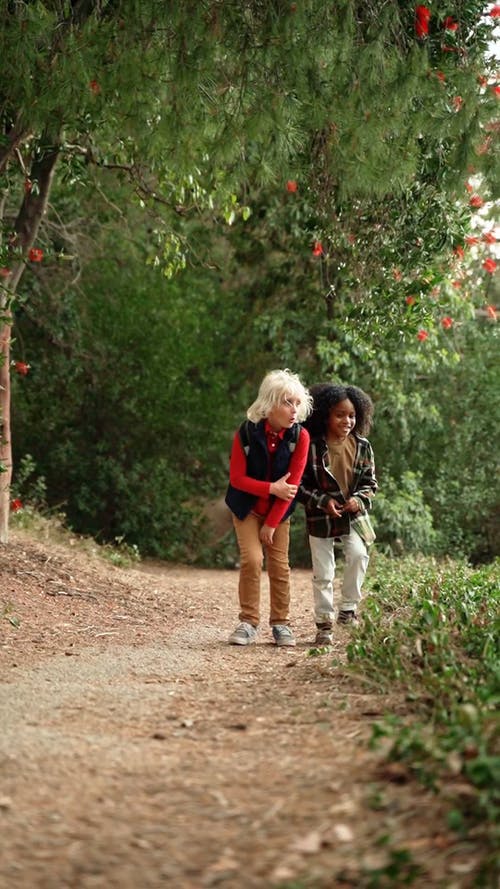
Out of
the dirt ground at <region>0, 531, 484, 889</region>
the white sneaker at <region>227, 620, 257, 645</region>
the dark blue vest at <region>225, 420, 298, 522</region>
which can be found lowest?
the dirt ground at <region>0, 531, 484, 889</region>

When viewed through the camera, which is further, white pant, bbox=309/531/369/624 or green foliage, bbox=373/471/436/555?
green foliage, bbox=373/471/436/555

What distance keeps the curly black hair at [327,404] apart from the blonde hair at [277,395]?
0.23m

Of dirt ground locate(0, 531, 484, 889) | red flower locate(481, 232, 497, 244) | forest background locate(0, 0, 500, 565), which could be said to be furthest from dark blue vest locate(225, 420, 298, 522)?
red flower locate(481, 232, 497, 244)

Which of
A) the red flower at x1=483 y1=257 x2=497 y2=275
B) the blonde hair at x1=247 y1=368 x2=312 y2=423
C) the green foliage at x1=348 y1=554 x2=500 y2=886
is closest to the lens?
the green foliage at x1=348 y1=554 x2=500 y2=886

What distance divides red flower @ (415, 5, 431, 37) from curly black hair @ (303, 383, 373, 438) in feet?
7.03

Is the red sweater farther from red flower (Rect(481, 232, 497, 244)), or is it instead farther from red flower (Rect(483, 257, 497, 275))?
red flower (Rect(483, 257, 497, 275))

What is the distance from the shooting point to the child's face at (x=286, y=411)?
6.59m

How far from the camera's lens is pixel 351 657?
531cm

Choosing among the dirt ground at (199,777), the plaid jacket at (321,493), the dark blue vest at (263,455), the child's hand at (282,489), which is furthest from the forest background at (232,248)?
the dirt ground at (199,777)

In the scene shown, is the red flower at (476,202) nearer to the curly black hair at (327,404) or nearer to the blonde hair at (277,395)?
the curly black hair at (327,404)

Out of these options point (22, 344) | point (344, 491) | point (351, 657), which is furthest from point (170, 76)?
point (22, 344)

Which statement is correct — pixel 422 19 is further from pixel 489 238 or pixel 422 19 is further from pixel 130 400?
pixel 130 400

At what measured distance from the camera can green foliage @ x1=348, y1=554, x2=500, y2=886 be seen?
126 inches

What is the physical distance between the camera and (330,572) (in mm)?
6938
